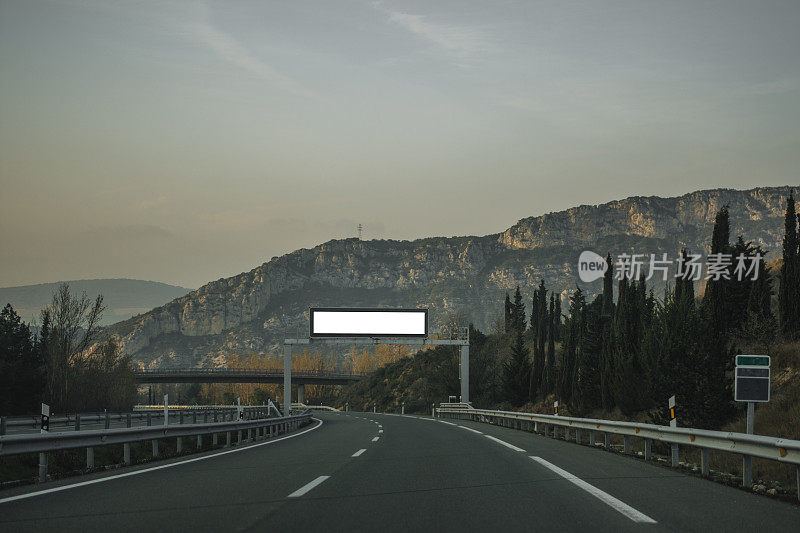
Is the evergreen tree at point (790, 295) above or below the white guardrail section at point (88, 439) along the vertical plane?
above

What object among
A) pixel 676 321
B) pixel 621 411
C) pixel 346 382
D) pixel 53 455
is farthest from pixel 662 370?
pixel 346 382

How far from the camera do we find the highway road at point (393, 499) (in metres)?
7.25

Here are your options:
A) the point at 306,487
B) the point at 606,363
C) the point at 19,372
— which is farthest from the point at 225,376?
the point at 306,487

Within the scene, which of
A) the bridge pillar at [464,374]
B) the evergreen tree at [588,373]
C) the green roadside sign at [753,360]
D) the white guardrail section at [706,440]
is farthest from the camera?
the bridge pillar at [464,374]

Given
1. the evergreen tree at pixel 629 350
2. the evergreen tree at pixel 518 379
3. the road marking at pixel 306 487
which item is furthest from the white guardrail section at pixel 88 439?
the evergreen tree at pixel 518 379

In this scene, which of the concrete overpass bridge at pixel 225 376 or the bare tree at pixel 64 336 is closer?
the bare tree at pixel 64 336

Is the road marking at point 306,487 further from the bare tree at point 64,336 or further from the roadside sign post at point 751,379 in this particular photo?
the bare tree at point 64,336

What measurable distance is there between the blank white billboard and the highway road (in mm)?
44553

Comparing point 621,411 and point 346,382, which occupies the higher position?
point 621,411

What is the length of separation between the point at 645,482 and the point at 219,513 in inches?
242

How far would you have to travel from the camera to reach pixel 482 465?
1316 centimetres

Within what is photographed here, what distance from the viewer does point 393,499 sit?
28.9ft

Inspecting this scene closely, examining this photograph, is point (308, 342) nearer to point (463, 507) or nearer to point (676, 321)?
point (676, 321)

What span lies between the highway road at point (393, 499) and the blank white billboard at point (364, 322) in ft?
146
